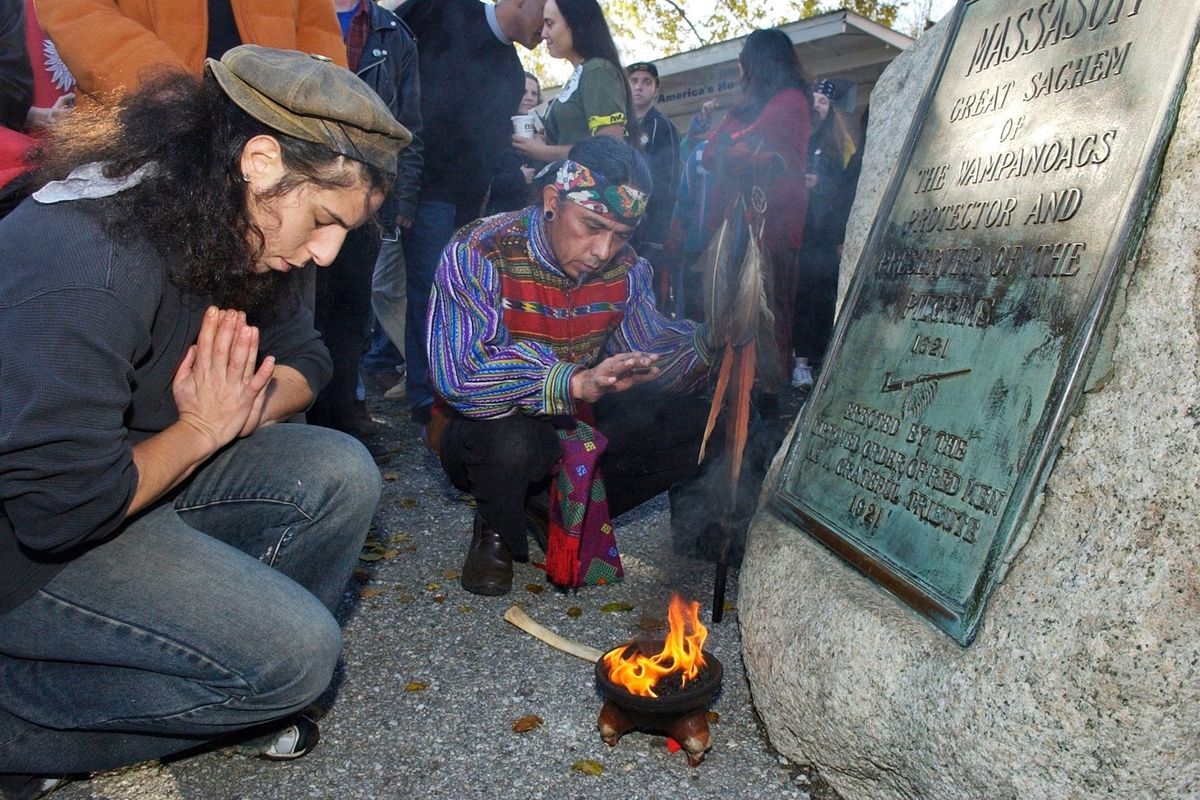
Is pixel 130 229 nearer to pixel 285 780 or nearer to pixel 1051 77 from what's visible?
pixel 285 780

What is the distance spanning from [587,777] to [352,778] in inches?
24.1

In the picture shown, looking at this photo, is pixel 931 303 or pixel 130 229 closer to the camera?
Answer: pixel 130 229

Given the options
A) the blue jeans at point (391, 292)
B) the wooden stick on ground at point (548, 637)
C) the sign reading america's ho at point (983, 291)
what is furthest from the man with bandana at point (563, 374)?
the blue jeans at point (391, 292)

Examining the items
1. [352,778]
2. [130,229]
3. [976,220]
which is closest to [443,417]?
[352,778]

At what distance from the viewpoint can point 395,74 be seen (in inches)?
179

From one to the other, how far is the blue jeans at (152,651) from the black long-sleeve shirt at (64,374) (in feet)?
0.34

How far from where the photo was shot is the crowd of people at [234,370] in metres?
1.98

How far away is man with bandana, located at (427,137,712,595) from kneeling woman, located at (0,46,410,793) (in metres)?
0.98

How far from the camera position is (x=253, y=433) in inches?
108

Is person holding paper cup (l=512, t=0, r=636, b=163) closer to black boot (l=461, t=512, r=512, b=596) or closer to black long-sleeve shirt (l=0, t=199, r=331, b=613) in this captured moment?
black boot (l=461, t=512, r=512, b=596)

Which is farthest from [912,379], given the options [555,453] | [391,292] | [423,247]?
[391,292]

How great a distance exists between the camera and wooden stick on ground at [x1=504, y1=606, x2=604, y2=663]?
309 cm

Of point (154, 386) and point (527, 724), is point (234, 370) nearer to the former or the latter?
point (154, 386)

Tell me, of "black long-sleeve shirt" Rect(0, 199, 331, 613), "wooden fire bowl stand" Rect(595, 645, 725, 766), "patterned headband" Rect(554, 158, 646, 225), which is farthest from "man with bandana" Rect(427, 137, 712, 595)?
"black long-sleeve shirt" Rect(0, 199, 331, 613)
